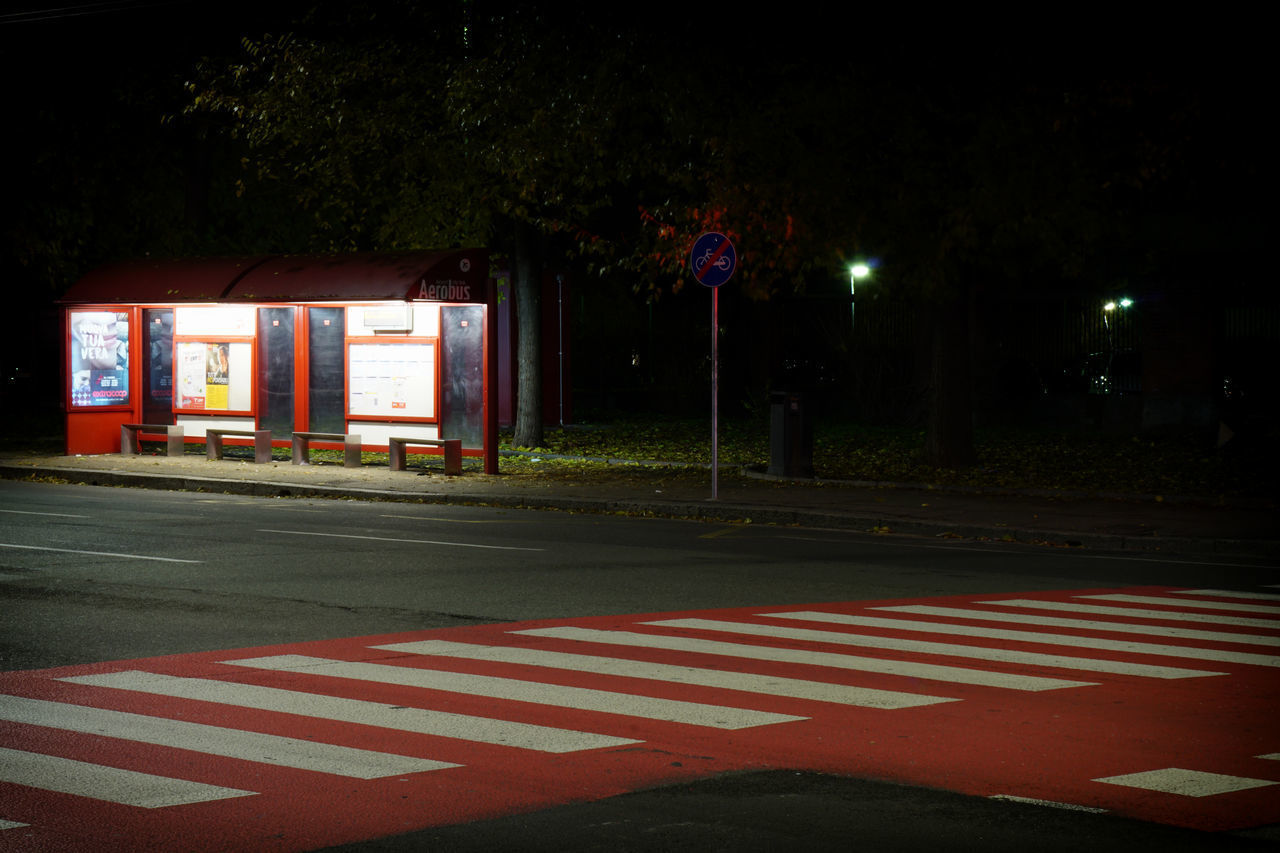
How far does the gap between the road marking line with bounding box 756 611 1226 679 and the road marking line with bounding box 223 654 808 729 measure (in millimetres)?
2044

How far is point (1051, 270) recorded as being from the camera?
3362 cm

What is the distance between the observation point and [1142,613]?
11.2m

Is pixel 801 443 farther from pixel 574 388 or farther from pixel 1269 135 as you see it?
pixel 574 388

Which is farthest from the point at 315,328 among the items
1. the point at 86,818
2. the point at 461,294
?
the point at 86,818

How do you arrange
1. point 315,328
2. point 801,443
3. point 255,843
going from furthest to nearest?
point 315,328 → point 801,443 → point 255,843

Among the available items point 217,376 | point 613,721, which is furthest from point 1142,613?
point 217,376

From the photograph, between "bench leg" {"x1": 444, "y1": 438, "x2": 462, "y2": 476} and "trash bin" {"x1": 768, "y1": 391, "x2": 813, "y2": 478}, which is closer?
"trash bin" {"x1": 768, "y1": 391, "x2": 813, "y2": 478}

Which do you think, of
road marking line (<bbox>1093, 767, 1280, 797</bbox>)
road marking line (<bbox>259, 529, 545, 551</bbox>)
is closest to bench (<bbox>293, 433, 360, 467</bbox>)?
road marking line (<bbox>259, 529, 545, 551</bbox>)

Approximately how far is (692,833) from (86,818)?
7.36 feet

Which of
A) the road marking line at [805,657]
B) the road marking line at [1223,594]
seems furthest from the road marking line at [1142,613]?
the road marking line at [805,657]

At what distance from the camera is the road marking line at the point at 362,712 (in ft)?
23.7

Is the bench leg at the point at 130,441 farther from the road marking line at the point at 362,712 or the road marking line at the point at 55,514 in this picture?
the road marking line at the point at 362,712

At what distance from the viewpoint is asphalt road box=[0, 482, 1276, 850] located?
19.3ft

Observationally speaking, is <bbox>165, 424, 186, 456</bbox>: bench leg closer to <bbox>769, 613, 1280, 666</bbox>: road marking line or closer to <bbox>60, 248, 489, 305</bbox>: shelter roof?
<bbox>60, 248, 489, 305</bbox>: shelter roof
